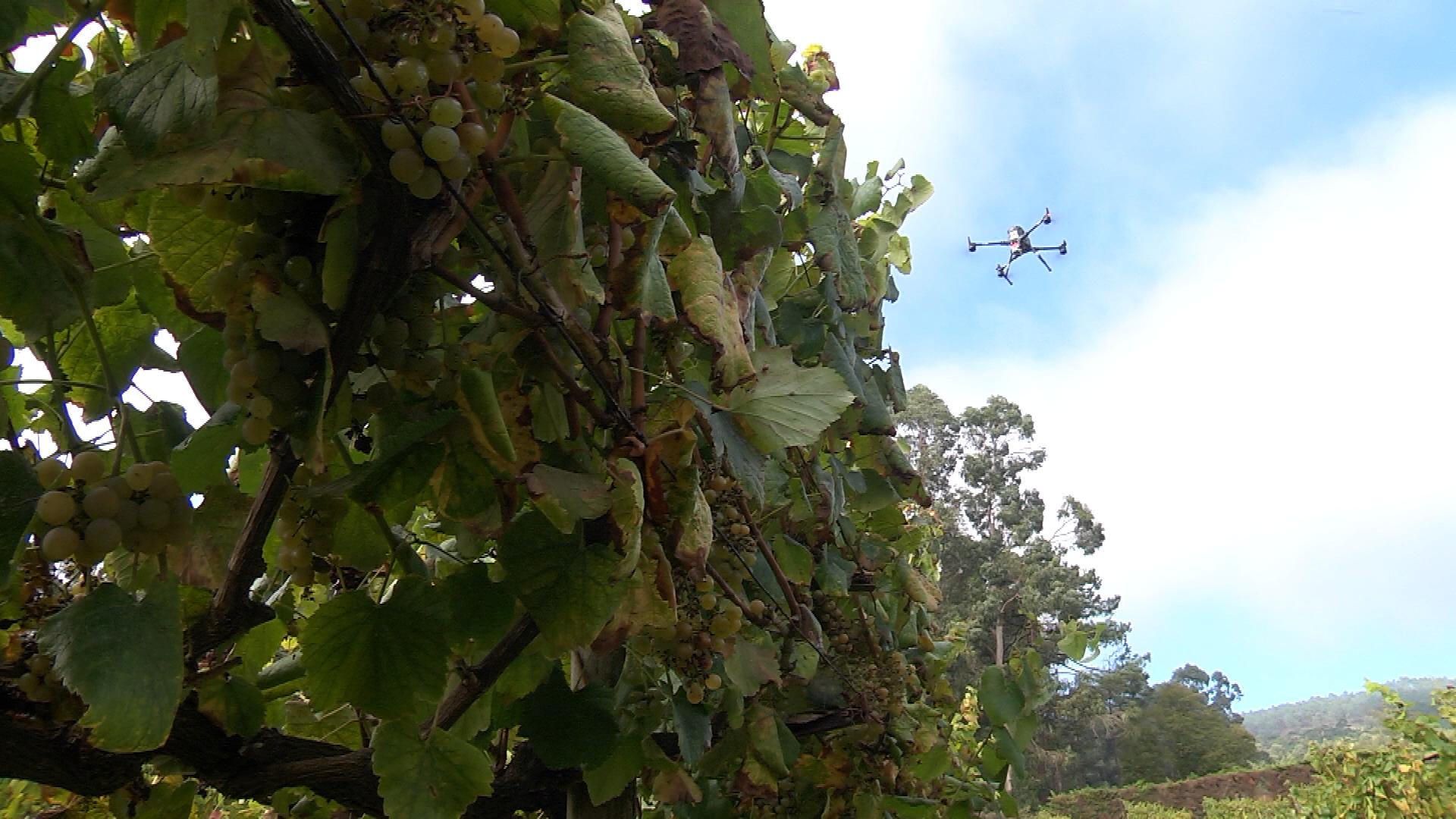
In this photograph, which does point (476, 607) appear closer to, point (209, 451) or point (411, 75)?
point (209, 451)

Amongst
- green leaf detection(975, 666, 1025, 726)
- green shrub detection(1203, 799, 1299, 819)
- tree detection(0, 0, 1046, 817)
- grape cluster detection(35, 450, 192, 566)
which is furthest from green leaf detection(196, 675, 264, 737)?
green shrub detection(1203, 799, 1299, 819)

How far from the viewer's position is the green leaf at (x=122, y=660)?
0.51 m

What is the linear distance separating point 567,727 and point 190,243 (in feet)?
2.45

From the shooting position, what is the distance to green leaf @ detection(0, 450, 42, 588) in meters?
0.56

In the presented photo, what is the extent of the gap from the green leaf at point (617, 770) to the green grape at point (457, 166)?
2.98 feet

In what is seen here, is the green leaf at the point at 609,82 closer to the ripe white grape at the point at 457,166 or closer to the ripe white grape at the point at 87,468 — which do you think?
the ripe white grape at the point at 457,166

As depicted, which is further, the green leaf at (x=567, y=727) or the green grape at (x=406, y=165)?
the green leaf at (x=567, y=727)

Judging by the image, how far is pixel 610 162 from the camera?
627 mm

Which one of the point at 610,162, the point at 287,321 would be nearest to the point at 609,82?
the point at 610,162

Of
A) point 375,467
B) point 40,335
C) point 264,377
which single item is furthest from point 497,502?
point 40,335

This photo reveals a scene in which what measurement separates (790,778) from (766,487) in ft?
2.33

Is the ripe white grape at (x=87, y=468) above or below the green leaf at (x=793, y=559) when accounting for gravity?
below

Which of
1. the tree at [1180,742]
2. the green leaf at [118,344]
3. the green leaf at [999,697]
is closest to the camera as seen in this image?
the green leaf at [118,344]

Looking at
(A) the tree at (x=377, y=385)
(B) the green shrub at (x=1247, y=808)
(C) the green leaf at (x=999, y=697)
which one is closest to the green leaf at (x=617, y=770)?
(A) the tree at (x=377, y=385)
